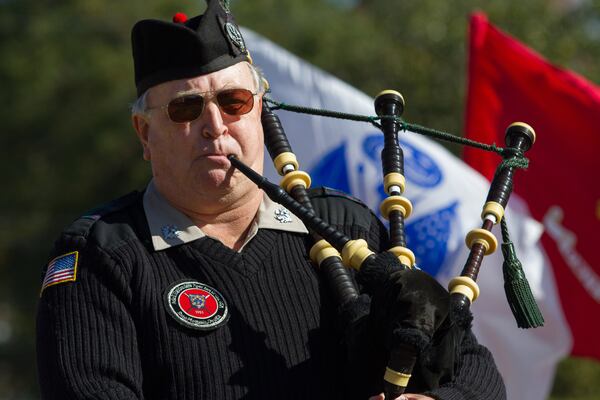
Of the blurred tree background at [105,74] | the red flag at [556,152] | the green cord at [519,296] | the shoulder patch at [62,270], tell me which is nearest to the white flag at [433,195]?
the red flag at [556,152]

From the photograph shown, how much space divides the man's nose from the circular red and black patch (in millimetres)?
422

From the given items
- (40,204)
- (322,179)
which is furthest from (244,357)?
(40,204)

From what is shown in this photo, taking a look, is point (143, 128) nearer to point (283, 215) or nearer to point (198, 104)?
point (198, 104)

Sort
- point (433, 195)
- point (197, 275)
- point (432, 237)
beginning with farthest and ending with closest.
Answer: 1. point (433, 195)
2. point (432, 237)
3. point (197, 275)

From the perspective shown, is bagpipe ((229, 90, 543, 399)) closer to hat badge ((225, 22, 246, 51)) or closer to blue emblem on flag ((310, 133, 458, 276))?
hat badge ((225, 22, 246, 51))

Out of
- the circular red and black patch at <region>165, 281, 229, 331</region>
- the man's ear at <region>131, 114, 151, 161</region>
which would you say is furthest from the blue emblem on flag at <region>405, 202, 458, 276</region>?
the circular red and black patch at <region>165, 281, 229, 331</region>

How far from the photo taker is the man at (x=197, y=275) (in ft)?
11.7

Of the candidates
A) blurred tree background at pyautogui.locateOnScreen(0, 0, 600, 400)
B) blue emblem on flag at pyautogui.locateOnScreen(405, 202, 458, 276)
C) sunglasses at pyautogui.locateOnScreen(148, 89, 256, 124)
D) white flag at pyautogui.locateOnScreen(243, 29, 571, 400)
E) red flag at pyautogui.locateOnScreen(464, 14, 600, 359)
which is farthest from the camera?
blurred tree background at pyautogui.locateOnScreen(0, 0, 600, 400)

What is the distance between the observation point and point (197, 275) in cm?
373

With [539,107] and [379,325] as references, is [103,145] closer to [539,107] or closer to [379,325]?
[539,107]

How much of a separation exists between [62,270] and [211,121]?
58 cm

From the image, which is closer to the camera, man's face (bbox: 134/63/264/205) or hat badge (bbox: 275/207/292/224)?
man's face (bbox: 134/63/264/205)

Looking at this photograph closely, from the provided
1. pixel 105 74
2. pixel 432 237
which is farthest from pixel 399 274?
pixel 105 74

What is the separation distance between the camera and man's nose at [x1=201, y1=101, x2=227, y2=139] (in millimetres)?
3764
